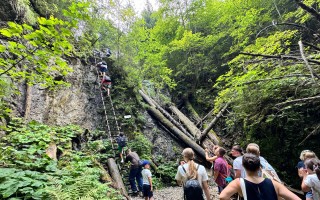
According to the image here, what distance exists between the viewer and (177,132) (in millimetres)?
13461

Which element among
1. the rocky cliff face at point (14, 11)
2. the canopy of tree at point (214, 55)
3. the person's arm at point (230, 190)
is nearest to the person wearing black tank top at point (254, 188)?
the person's arm at point (230, 190)

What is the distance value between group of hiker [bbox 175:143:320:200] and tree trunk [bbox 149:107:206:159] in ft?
23.5

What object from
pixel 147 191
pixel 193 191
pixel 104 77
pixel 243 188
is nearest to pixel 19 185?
pixel 193 191

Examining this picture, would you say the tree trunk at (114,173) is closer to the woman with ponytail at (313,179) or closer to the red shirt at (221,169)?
the red shirt at (221,169)

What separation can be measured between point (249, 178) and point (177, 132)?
36.4 feet

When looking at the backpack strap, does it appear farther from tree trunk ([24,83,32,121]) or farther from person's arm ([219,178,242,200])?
tree trunk ([24,83,32,121])

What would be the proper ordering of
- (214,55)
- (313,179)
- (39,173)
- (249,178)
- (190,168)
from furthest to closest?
(214,55)
(190,168)
(39,173)
(313,179)
(249,178)

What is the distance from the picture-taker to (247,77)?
7875 mm

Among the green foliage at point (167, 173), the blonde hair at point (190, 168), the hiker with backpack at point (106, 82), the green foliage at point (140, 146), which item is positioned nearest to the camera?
the blonde hair at point (190, 168)

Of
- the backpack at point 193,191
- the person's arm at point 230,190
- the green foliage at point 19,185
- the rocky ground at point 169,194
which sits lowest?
the rocky ground at point 169,194

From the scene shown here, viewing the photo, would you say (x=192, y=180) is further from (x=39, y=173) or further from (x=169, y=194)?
(x=169, y=194)

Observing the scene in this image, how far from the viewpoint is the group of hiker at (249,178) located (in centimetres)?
234

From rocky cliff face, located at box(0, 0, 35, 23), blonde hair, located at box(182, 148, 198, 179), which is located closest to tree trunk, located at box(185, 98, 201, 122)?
blonde hair, located at box(182, 148, 198, 179)

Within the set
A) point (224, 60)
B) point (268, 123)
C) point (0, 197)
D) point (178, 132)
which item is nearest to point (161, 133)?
point (178, 132)
